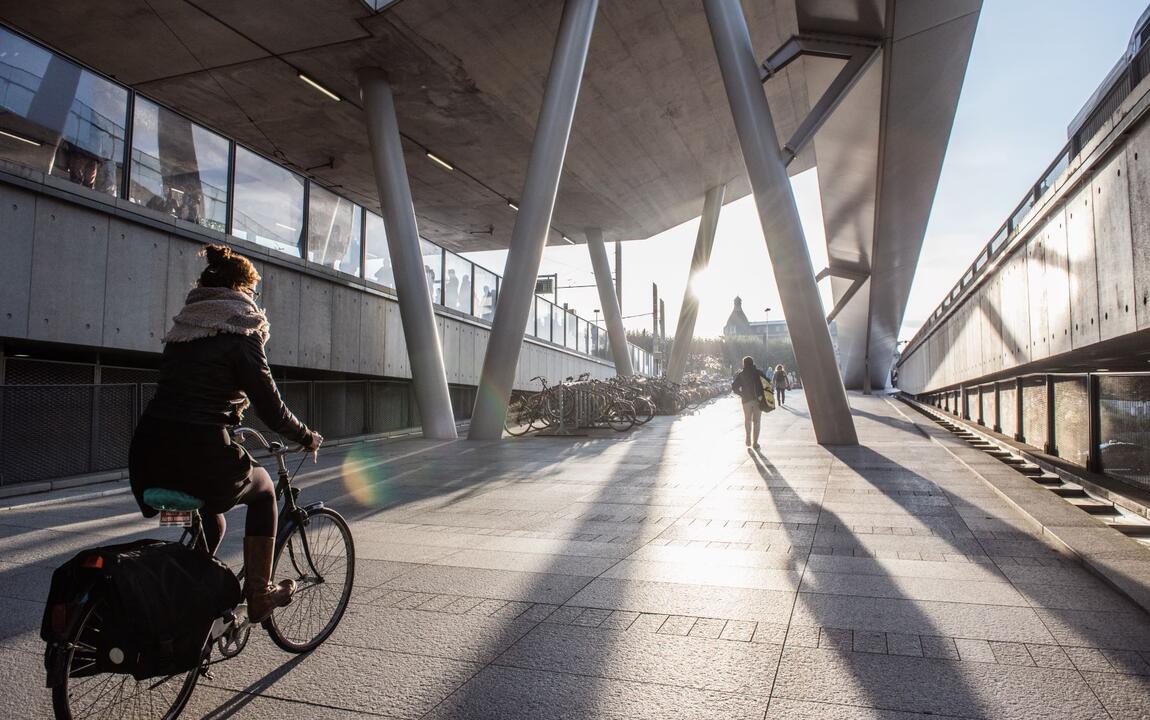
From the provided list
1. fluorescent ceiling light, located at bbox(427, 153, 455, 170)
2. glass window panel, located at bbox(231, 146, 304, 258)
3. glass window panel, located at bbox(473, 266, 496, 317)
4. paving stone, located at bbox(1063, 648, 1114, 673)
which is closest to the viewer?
paving stone, located at bbox(1063, 648, 1114, 673)

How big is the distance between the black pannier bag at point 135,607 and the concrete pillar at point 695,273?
28.4 metres

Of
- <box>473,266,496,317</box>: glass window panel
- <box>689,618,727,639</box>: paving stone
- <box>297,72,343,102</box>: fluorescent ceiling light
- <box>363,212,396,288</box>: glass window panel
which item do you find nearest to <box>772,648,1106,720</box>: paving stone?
<box>689,618,727,639</box>: paving stone

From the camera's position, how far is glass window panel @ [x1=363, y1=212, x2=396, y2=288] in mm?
15459

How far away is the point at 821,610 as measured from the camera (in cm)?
388

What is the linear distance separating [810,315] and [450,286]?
901 cm

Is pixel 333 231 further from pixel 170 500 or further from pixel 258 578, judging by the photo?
pixel 170 500

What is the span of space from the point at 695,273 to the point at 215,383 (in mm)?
29598

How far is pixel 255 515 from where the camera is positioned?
9.82 feet

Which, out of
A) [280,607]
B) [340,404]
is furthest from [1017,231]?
[280,607]

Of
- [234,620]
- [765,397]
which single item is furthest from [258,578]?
[765,397]

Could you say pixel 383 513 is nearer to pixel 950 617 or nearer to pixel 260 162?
pixel 950 617

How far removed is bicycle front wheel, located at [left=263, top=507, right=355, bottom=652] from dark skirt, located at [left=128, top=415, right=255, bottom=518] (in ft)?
1.96

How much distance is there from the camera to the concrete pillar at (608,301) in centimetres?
3209

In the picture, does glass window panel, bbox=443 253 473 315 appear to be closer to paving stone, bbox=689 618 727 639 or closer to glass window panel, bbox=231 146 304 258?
glass window panel, bbox=231 146 304 258
